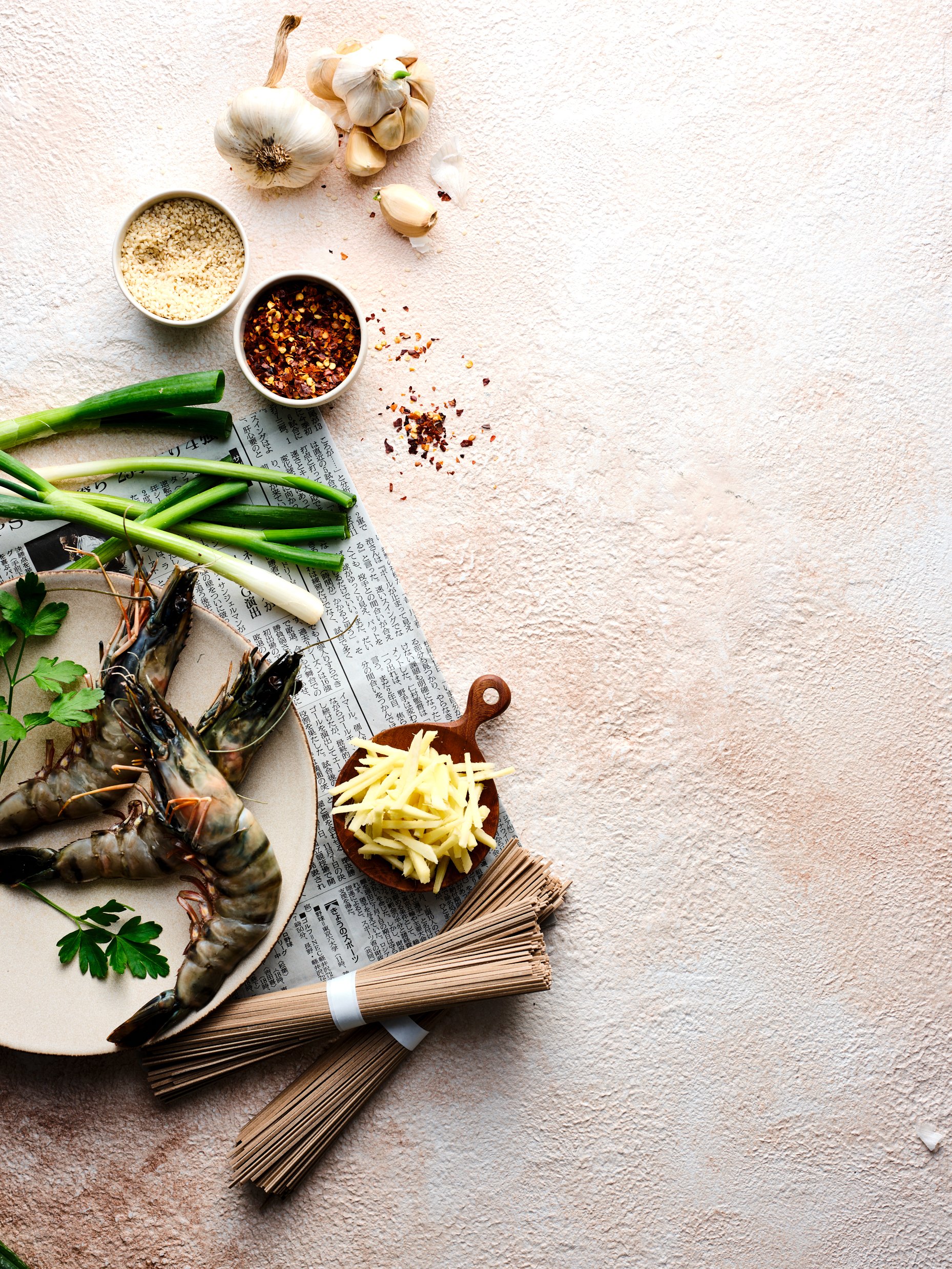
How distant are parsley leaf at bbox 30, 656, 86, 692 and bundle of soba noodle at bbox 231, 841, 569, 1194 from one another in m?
0.77

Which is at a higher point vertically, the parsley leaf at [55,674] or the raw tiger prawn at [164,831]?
the parsley leaf at [55,674]

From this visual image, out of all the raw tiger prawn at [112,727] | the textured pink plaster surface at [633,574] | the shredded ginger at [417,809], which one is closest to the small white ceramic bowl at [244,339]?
the textured pink plaster surface at [633,574]

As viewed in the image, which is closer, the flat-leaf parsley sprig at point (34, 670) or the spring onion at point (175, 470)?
the flat-leaf parsley sprig at point (34, 670)

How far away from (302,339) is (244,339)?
10 centimetres

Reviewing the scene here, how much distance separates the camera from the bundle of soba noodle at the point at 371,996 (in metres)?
1.51

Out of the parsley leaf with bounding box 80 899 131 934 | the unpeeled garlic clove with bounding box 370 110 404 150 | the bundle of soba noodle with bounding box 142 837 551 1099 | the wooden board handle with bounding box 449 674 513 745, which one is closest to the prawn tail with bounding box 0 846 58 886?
the parsley leaf with bounding box 80 899 131 934

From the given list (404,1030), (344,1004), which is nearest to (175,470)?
(344,1004)

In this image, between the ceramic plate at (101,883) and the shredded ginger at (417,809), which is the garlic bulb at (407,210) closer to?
the ceramic plate at (101,883)

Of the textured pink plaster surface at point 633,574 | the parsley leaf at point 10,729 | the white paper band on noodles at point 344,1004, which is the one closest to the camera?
the parsley leaf at point 10,729

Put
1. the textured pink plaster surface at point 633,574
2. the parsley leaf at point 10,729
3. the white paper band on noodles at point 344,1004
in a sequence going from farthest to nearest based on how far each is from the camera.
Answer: the textured pink plaster surface at point 633,574 < the white paper band on noodles at point 344,1004 < the parsley leaf at point 10,729

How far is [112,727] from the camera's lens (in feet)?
4.88

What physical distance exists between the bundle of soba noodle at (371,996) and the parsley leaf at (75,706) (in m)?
0.55

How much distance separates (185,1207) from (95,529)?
1229 mm

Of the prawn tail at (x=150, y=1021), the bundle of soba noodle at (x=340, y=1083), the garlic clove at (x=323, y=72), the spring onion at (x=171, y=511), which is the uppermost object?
the garlic clove at (x=323, y=72)
